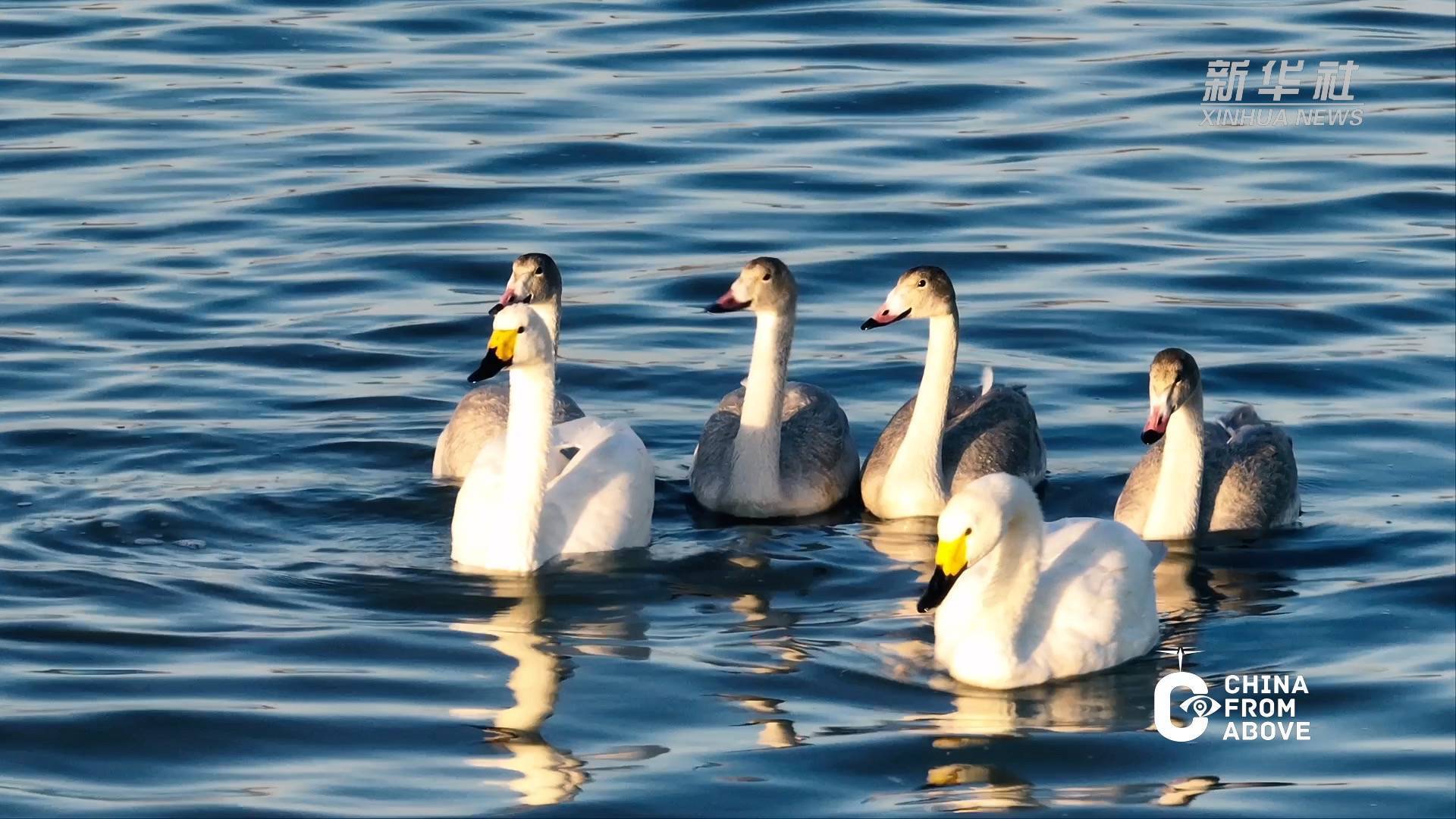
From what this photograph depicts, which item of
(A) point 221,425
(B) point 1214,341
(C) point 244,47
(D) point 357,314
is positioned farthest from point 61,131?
(B) point 1214,341

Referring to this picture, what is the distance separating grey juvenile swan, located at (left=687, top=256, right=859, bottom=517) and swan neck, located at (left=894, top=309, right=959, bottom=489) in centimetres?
50

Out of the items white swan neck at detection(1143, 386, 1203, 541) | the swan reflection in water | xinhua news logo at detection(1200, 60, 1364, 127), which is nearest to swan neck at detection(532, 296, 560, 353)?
the swan reflection in water

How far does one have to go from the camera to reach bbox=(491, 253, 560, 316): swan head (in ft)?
48.0

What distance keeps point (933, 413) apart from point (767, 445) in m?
0.95

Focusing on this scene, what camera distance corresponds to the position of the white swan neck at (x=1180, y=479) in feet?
43.8

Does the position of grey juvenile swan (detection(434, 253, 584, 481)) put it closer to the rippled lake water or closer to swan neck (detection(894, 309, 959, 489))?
the rippled lake water

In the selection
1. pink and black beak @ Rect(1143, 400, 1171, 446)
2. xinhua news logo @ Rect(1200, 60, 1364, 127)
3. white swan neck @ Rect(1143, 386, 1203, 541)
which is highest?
xinhua news logo @ Rect(1200, 60, 1364, 127)

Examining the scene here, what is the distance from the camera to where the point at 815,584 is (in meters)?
12.8

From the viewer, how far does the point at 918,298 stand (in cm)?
1412

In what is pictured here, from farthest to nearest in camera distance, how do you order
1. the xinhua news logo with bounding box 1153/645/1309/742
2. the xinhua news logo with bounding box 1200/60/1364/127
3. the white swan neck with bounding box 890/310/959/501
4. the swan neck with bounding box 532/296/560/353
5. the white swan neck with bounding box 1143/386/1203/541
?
the xinhua news logo with bounding box 1200/60/1364/127, the swan neck with bounding box 532/296/560/353, the white swan neck with bounding box 890/310/959/501, the white swan neck with bounding box 1143/386/1203/541, the xinhua news logo with bounding box 1153/645/1309/742

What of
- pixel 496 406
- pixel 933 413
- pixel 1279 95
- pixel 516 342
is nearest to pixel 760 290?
pixel 933 413

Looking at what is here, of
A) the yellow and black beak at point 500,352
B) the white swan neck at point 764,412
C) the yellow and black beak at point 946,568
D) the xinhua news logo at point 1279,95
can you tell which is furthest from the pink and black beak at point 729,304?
the xinhua news logo at point 1279,95

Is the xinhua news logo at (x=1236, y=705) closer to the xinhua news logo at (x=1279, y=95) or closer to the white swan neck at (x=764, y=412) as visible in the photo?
the white swan neck at (x=764, y=412)

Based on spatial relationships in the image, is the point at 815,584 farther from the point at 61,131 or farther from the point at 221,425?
the point at 61,131
